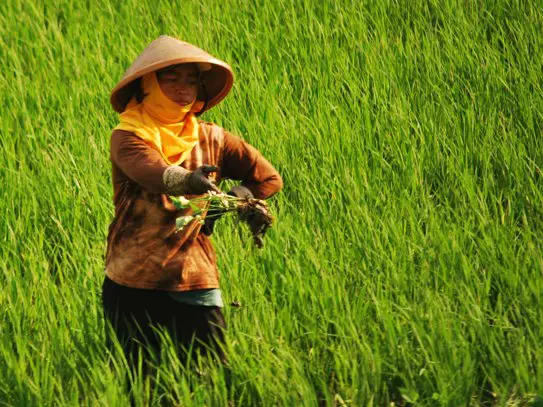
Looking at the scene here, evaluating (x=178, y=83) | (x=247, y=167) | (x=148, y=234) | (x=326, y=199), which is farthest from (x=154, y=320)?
(x=326, y=199)

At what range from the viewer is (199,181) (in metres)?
2.68

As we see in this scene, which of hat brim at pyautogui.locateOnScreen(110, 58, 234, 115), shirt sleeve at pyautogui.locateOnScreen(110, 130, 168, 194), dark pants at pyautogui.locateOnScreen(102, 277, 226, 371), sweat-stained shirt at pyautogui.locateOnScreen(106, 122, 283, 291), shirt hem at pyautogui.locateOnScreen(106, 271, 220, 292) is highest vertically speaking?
hat brim at pyautogui.locateOnScreen(110, 58, 234, 115)

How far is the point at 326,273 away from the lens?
132 inches

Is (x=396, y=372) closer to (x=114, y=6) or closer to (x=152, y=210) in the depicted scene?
(x=152, y=210)

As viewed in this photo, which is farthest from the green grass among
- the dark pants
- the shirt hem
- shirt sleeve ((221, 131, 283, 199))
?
shirt sleeve ((221, 131, 283, 199))

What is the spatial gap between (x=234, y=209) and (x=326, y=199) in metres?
1.04

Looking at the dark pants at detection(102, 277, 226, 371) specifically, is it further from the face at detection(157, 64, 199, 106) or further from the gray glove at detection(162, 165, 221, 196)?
the face at detection(157, 64, 199, 106)

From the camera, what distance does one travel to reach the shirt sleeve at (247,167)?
304 cm

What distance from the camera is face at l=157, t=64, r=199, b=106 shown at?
2.91 meters

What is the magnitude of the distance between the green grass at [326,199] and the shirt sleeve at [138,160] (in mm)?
516

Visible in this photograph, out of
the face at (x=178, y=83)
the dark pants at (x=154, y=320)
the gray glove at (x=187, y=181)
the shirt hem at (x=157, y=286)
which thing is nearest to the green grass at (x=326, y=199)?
the dark pants at (x=154, y=320)

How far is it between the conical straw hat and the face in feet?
0.18

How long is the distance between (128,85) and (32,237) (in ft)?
3.40

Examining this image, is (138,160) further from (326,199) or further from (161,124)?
(326,199)
